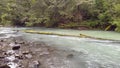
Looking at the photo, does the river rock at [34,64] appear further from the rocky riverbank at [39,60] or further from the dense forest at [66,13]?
the dense forest at [66,13]

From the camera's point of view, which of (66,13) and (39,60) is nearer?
(39,60)

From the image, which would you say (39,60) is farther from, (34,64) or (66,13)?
(66,13)

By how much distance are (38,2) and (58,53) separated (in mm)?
26195

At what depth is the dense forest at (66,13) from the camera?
34406mm

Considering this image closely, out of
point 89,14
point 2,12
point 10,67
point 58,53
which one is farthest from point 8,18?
point 10,67

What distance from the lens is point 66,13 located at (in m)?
37.5

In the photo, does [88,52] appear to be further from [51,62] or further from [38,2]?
[38,2]

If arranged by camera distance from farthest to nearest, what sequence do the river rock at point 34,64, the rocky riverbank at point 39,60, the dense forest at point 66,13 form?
the dense forest at point 66,13 → the rocky riverbank at point 39,60 → the river rock at point 34,64

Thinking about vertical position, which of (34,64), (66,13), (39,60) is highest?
(66,13)

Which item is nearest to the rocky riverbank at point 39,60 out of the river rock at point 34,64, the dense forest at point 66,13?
the river rock at point 34,64

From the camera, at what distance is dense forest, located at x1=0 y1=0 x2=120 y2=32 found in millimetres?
34406

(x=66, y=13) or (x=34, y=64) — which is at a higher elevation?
(x=66, y=13)

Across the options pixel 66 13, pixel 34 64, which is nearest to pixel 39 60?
pixel 34 64

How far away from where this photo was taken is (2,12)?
47500mm
